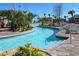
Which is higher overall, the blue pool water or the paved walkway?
the blue pool water

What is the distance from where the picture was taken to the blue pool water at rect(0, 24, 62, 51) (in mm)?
9312

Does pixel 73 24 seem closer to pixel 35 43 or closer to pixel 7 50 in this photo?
pixel 35 43

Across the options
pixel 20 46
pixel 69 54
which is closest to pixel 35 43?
pixel 20 46

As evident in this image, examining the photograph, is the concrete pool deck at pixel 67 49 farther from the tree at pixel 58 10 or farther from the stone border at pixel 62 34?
the tree at pixel 58 10

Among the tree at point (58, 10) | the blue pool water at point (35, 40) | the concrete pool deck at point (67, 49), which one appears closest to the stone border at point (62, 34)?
the blue pool water at point (35, 40)

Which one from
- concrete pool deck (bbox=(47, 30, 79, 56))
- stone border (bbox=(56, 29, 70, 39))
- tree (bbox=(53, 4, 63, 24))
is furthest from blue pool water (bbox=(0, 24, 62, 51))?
tree (bbox=(53, 4, 63, 24))

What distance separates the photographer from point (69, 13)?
927 cm

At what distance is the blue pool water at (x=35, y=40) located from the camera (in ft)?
30.6

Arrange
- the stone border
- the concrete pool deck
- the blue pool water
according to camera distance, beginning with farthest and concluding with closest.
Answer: the stone border < the blue pool water < the concrete pool deck

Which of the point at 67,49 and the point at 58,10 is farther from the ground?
the point at 58,10

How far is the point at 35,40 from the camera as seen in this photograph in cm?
934

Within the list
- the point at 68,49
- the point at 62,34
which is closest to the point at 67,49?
the point at 68,49

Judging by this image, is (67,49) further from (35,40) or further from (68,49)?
(35,40)

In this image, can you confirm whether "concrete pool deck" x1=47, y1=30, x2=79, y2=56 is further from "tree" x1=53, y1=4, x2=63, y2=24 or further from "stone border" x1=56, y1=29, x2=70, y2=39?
"tree" x1=53, y1=4, x2=63, y2=24
